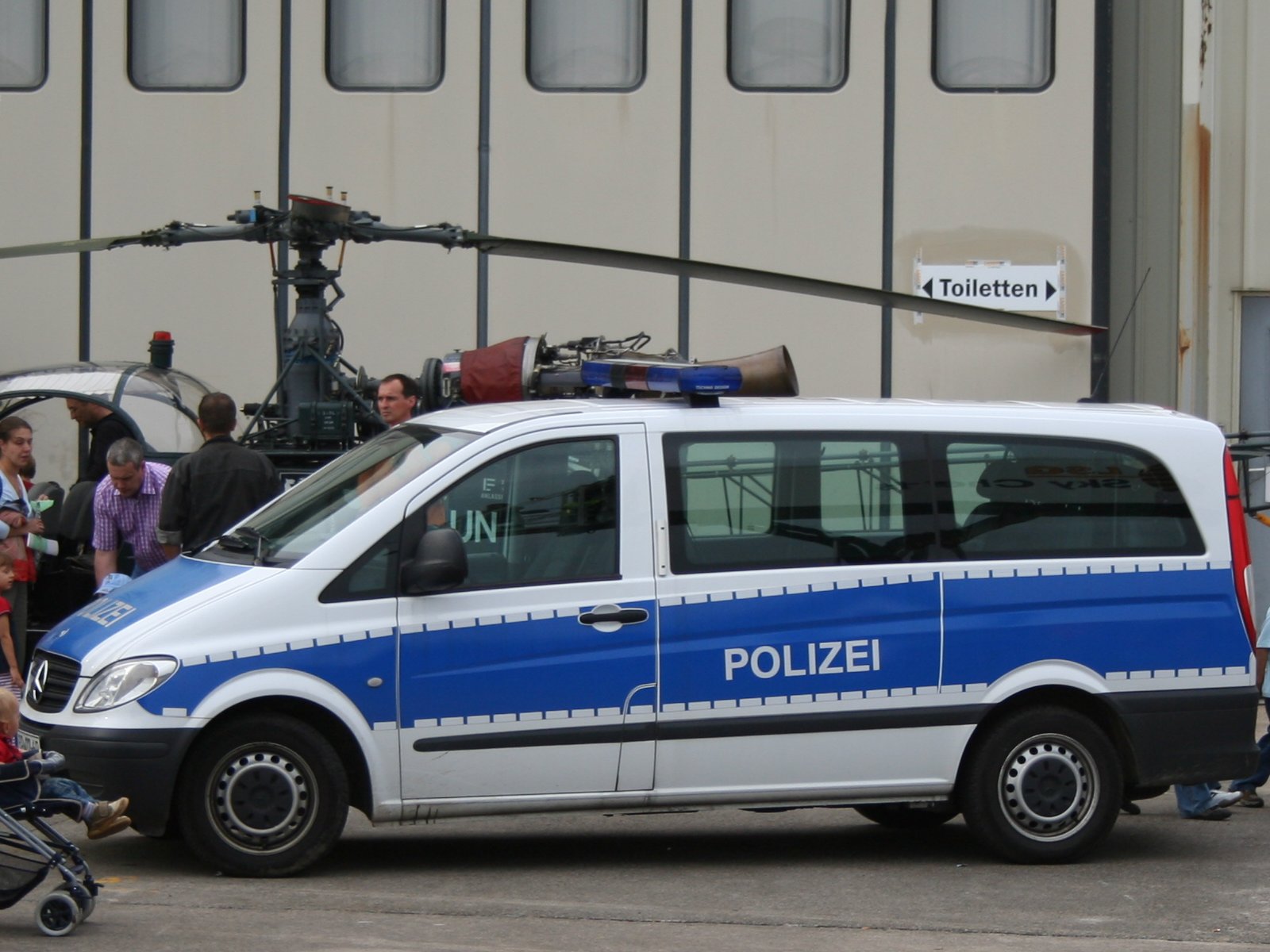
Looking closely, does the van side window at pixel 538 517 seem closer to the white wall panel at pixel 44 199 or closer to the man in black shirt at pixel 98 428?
the man in black shirt at pixel 98 428

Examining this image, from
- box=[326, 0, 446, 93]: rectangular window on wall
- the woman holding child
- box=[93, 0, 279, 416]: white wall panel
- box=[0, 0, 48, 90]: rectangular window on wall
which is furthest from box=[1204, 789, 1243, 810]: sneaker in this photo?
box=[0, 0, 48, 90]: rectangular window on wall

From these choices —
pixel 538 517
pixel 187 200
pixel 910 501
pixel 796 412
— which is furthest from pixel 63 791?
pixel 187 200

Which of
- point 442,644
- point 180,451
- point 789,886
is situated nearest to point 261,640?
point 442,644

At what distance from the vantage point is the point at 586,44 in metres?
13.7

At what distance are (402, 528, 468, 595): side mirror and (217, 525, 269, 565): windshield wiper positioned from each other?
1.89ft

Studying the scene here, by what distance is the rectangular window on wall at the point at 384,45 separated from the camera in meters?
13.7

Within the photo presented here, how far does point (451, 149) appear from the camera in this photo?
13.7 m

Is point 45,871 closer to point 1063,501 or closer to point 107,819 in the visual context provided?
point 107,819

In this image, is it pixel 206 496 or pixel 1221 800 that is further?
pixel 206 496

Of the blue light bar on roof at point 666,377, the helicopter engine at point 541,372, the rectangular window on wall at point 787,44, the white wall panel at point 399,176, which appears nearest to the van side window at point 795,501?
the blue light bar on roof at point 666,377

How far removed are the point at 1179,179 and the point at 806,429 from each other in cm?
738

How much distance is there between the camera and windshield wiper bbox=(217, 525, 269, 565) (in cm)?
699

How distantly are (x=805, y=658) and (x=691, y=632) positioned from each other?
43 cm

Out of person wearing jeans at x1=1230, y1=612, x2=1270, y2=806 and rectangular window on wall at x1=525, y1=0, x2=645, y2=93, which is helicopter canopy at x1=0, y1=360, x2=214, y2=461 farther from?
person wearing jeans at x1=1230, y1=612, x2=1270, y2=806
